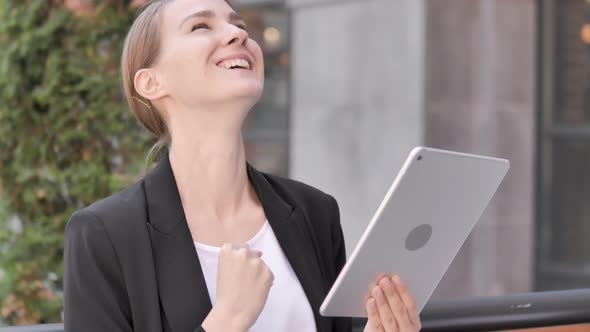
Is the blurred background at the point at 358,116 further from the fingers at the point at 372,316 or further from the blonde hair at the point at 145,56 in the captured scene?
the fingers at the point at 372,316

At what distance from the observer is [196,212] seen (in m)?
2.52

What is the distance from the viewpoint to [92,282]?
2.23m

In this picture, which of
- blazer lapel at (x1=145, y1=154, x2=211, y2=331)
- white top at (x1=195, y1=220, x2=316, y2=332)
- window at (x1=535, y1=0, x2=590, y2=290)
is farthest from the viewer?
window at (x1=535, y1=0, x2=590, y2=290)

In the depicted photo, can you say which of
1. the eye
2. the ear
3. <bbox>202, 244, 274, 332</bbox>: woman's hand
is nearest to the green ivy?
the ear

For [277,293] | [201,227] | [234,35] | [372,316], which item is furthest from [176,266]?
[234,35]

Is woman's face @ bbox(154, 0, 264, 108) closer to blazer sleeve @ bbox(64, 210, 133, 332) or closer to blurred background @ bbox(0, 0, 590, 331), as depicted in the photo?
blazer sleeve @ bbox(64, 210, 133, 332)

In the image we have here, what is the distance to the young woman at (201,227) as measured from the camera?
2.24m

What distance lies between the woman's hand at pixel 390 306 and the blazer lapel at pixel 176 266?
411mm

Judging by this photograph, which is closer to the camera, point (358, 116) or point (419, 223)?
point (419, 223)

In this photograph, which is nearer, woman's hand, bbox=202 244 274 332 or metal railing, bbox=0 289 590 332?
woman's hand, bbox=202 244 274 332

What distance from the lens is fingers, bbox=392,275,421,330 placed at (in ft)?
7.47

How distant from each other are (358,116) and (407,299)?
457cm

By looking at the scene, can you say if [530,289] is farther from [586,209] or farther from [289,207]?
[289,207]

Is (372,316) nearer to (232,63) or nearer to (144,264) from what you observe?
(144,264)
